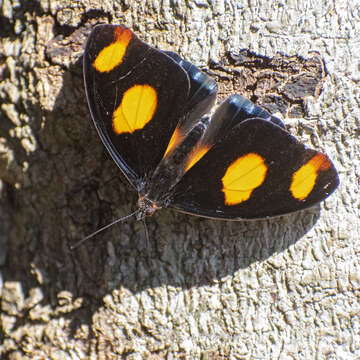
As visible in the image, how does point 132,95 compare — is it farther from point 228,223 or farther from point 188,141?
point 228,223

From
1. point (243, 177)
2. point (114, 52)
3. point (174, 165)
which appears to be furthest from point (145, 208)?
point (114, 52)

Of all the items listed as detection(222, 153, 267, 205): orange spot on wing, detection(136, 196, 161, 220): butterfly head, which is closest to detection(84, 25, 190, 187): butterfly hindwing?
detection(136, 196, 161, 220): butterfly head

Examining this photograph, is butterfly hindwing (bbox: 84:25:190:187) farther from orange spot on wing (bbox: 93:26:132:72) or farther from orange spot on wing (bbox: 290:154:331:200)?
orange spot on wing (bbox: 290:154:331:200)

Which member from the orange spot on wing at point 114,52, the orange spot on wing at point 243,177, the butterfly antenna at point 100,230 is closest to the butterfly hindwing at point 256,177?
the orange spot on wing at point 243,177

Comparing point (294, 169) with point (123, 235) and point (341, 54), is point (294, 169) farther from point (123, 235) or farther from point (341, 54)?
point (123, 235)

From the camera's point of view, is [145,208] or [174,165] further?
[174,165]
